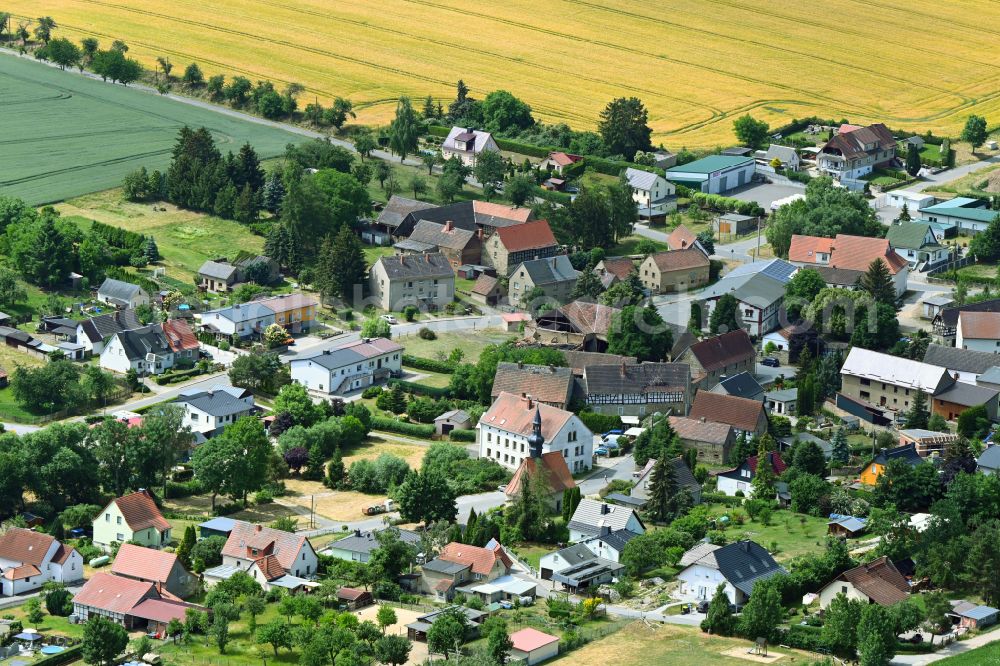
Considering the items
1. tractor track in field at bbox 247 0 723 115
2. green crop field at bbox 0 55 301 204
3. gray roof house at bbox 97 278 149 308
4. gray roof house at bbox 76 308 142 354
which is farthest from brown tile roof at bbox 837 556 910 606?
tractor track in field at bbox 247 0 723 115

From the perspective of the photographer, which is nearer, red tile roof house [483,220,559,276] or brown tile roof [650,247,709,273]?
brown tile roof [650,247,709,273]

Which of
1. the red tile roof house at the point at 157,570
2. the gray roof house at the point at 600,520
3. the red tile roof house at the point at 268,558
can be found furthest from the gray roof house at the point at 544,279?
the red tile roof house at the point at 157,570

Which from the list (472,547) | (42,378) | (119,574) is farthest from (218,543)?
(42,378)

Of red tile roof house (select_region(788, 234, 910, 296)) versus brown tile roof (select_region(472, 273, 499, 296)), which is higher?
red tile roof house (select_region(788, 234, 910, 296))

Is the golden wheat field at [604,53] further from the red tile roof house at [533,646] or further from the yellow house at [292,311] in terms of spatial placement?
the red tile roof house at [533,646]

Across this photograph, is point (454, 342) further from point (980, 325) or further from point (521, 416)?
point (980, 325)

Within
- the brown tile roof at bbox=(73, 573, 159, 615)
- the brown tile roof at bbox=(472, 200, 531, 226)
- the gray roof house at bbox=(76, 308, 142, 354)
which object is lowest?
the brown tile roof at bbox=(73, 573, 159, 615)

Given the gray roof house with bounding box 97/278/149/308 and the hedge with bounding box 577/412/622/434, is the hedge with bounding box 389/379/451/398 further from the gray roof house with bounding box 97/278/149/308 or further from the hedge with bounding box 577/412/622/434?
the gray roof house with bounding box 97/278/149/308
